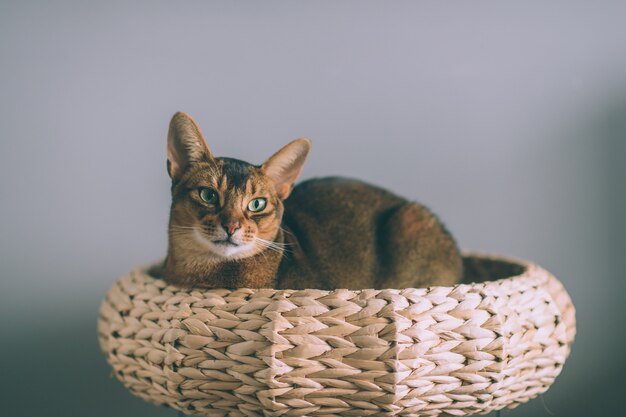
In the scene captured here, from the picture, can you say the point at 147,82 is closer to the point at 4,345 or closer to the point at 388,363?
the point at 4,345

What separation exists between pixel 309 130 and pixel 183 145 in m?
0.69

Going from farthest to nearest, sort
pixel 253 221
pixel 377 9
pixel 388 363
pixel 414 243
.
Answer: pixel 377 9, pixel 414 243, pixel 253 221, pixel 388 363

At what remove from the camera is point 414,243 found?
4.45ft

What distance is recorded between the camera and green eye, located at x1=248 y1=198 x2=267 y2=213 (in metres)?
1.11

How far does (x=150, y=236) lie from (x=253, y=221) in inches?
30.7

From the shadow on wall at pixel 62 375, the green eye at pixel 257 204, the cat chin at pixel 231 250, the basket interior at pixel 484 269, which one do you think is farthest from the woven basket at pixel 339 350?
the shadow on wall at pixel 62 375

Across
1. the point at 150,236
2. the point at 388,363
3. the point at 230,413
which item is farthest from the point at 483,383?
the point at 150,236

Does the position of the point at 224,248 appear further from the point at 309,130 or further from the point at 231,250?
the point at 309,130

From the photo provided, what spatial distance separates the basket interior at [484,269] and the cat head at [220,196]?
0.59 meters

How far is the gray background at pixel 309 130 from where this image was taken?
1.63 metres

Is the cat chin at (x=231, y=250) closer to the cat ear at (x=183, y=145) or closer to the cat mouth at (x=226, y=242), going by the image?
the cat mouth at (x=226, y=242)

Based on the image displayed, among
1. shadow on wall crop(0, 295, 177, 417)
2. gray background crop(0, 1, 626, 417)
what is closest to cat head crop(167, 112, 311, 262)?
gray background crop(0, 1, 626, 417)

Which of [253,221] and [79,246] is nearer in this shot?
[253,221]

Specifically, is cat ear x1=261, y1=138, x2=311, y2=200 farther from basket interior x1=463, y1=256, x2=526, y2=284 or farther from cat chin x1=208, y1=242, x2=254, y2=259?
basket interior x1=463, y1=256, x2=526, y2=284
